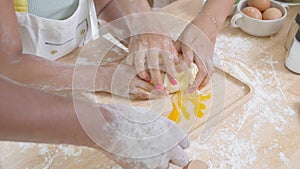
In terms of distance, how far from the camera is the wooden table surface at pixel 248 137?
0.82 meters

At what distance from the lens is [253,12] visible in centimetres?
118

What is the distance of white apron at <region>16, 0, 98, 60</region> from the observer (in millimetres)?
1035

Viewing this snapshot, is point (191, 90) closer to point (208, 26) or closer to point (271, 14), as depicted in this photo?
point (208, 26)

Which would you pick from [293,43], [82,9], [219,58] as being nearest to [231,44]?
[219,58]

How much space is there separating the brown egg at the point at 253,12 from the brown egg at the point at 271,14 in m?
0.02

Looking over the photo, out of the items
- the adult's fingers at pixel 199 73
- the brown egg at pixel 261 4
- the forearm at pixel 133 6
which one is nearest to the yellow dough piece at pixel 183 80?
the adult's fingers at pixel 199 73

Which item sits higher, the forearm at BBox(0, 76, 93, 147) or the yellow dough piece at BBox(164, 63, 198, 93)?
the forearm at BBox(0, 76, 93, 147)

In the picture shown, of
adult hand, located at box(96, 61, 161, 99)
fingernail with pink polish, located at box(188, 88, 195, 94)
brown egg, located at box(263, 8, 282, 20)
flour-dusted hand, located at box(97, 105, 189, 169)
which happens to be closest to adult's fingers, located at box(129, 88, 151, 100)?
adult hand, located at box(96, 61, 161, 99)

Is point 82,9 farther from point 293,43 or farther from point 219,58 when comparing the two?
point 293,43

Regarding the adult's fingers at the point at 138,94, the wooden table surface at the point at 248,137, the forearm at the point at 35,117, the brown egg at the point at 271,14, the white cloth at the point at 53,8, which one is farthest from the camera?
the brown egg at the point at 271,14

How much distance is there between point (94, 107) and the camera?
668 mm

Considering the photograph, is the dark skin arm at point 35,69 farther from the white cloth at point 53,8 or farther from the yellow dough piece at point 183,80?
the white cloth at point 53,8

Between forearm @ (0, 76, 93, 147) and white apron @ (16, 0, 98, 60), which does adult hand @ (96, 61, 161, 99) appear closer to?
white apron @ (16, 0, 98, 60)

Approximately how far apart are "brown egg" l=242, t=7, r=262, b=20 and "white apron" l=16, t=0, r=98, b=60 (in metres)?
0.49
